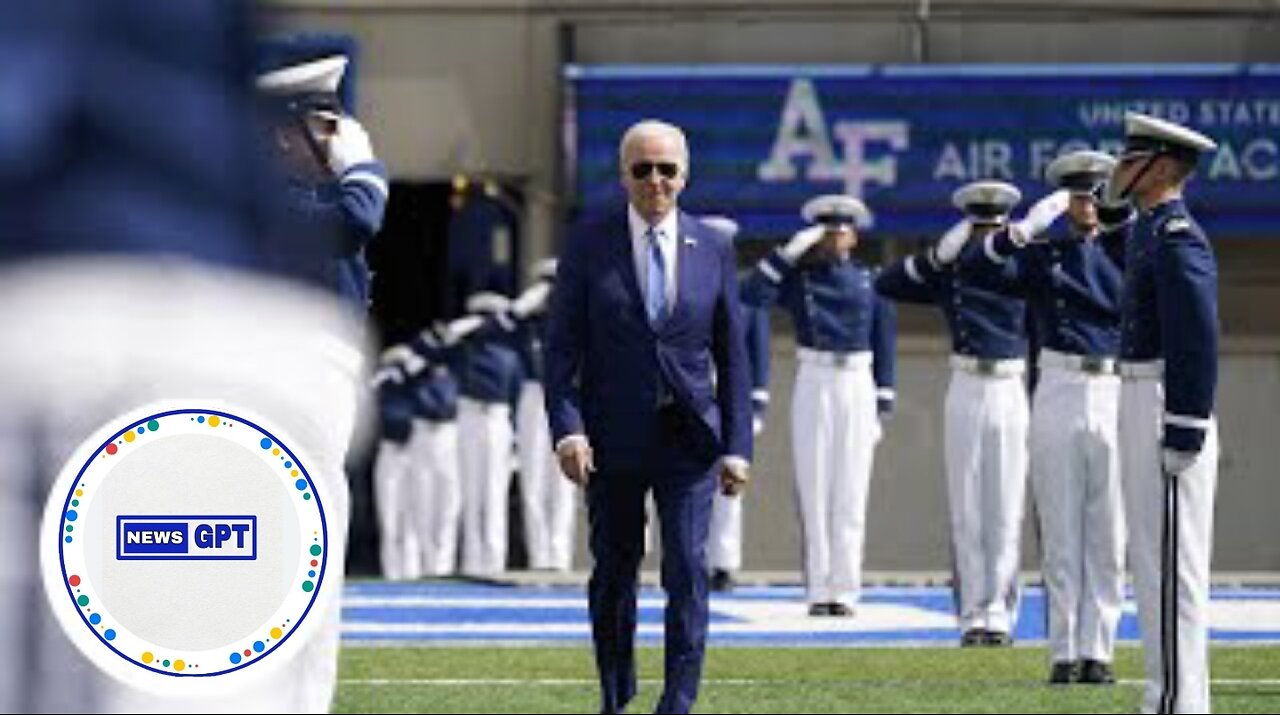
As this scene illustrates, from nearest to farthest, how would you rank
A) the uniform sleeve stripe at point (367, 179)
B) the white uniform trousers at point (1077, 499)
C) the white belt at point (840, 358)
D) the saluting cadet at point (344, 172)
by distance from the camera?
the saluting cadet at point (344, 172) → the uniform sleeve stripe at point (367, 179) → the white uniform trousers at point (1077, 499) → the white belt at point (840, 358)

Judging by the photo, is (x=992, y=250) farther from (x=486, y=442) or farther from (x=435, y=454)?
(x=435, y=454)

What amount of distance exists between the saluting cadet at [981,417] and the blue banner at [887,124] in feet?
27.2

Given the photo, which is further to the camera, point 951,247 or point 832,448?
point 832,448

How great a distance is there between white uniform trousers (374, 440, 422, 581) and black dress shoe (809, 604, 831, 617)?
953cm

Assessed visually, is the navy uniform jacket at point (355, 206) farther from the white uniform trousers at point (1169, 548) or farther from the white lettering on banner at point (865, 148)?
the white lettering on banner at point (865, 148)

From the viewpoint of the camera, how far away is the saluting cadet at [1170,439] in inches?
382

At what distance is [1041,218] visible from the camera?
1290cm

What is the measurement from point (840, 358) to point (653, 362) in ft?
25.3

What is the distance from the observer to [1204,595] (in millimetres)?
9977

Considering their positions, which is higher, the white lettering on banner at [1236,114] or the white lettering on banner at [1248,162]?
the white lettering on banner at [1236,114]

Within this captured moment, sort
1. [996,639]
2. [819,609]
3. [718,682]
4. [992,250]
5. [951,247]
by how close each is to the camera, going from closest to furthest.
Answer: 1. [718,682]
2. [992,250]
3. [951,247]
4. [996,639]
5. [819,609]

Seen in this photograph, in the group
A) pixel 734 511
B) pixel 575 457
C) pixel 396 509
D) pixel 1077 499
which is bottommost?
pixel 396 509

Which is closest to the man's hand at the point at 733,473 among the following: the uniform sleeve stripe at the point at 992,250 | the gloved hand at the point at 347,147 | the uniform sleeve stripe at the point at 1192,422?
the uniform sleeve stripe at the point at 1192,422

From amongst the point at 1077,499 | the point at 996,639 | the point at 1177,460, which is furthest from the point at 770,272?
the point at 1177,460
